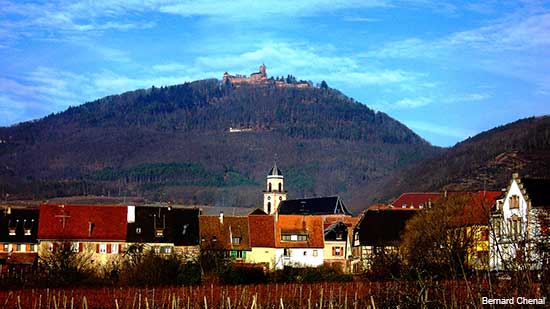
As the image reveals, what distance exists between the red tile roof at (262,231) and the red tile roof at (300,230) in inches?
20.5

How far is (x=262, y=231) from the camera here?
3091 inches

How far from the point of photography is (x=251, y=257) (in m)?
75.9

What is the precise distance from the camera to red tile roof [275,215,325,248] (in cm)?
7850

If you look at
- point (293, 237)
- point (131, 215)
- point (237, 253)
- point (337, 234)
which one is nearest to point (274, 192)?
point (337, 234)

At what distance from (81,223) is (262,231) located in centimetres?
1658

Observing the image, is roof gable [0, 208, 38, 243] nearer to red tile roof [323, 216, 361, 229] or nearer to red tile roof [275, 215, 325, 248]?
red tile roof [275, 215, 325, 248]

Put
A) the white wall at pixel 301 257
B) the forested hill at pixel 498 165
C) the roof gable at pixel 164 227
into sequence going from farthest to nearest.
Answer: the forested hill at pixel 498 165
the white wall at pixel 301 257
the roof gable at pixel 164 227

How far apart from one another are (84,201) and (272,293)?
16563 cm

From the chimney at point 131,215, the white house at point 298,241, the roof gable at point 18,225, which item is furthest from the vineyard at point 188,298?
the roof gable at point 18,225

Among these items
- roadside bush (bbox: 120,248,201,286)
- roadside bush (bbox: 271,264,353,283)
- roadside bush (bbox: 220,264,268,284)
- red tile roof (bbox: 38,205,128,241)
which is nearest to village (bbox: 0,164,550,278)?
red tile roof (bbox: 38,205,128,241)

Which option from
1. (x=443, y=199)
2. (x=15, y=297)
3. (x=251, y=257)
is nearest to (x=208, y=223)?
(x=251, y=257)

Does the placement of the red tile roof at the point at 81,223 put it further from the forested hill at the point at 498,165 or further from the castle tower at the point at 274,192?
the forested hill at the point at 498,165

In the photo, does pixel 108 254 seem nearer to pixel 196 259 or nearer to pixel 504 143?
pixel 196 259

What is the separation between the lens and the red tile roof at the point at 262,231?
3044 inches
